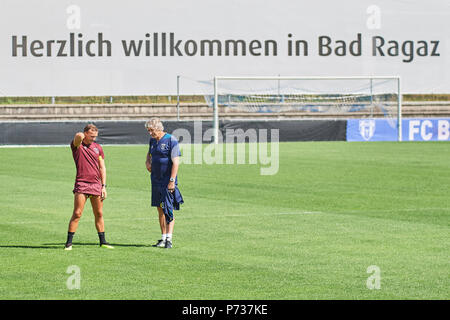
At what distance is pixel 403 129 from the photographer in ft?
146

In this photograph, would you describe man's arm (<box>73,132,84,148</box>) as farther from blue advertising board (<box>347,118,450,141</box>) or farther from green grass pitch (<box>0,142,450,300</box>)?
blue advertising board (<box>347,118,450,141</box>)

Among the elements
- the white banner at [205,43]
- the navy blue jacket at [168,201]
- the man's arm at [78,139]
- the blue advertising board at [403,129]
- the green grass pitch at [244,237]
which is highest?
the white banner at [205,43]

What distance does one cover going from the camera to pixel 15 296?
9.38 m

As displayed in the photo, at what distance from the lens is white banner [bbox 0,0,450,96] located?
49.7 m

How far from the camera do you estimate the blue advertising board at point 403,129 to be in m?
43.8

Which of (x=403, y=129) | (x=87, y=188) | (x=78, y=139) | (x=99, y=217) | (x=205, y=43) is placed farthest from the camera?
(x=205, y=43)

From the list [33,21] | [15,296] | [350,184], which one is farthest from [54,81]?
[15,296]

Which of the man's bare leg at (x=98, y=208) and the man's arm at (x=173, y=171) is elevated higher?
the man's arm at (x=173, y=171)

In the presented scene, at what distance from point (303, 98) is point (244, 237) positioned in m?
36.3

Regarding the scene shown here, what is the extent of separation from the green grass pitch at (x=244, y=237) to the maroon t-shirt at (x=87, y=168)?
88cm

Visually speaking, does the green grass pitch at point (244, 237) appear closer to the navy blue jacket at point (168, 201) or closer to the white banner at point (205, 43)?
the navy blue jacket at point (168, 201)

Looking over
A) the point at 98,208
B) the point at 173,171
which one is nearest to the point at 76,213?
the point at 98,208

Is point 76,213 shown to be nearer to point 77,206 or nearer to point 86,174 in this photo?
point 77,206

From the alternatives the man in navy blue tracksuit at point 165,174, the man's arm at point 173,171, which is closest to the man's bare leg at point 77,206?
the man in navy blue tracksuit at point 165,174
